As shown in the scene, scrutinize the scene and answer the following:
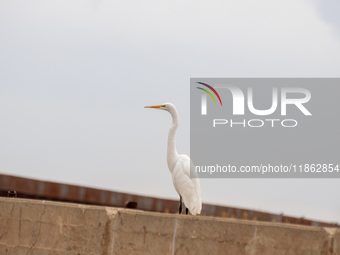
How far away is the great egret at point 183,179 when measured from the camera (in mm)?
8289

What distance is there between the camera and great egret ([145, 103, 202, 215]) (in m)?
8.29

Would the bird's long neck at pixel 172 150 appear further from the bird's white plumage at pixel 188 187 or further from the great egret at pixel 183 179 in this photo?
the bird's white plumage at pixel 188 187

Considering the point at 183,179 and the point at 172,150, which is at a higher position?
the point at 172,150

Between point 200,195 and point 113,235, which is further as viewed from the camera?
point 200,195

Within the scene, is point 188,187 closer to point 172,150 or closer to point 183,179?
point 183,179

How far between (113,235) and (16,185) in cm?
694

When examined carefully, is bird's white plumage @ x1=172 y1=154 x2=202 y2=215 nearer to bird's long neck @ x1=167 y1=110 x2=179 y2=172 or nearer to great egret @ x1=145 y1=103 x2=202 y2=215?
great egret @ x1=145 y1=103 x2=202 y2=215

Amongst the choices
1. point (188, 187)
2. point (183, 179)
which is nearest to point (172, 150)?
point (183, 179)

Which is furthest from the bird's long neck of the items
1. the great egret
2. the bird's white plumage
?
the bird's white plumage

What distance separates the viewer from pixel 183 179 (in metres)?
8.38

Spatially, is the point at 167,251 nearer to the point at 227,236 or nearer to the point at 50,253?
the point at 227,236

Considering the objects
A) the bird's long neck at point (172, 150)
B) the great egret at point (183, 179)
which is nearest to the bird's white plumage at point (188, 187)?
the great egret at point (183, 179)

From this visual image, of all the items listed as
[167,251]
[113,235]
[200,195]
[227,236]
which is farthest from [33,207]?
[200,195]

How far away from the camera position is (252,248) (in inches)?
163
